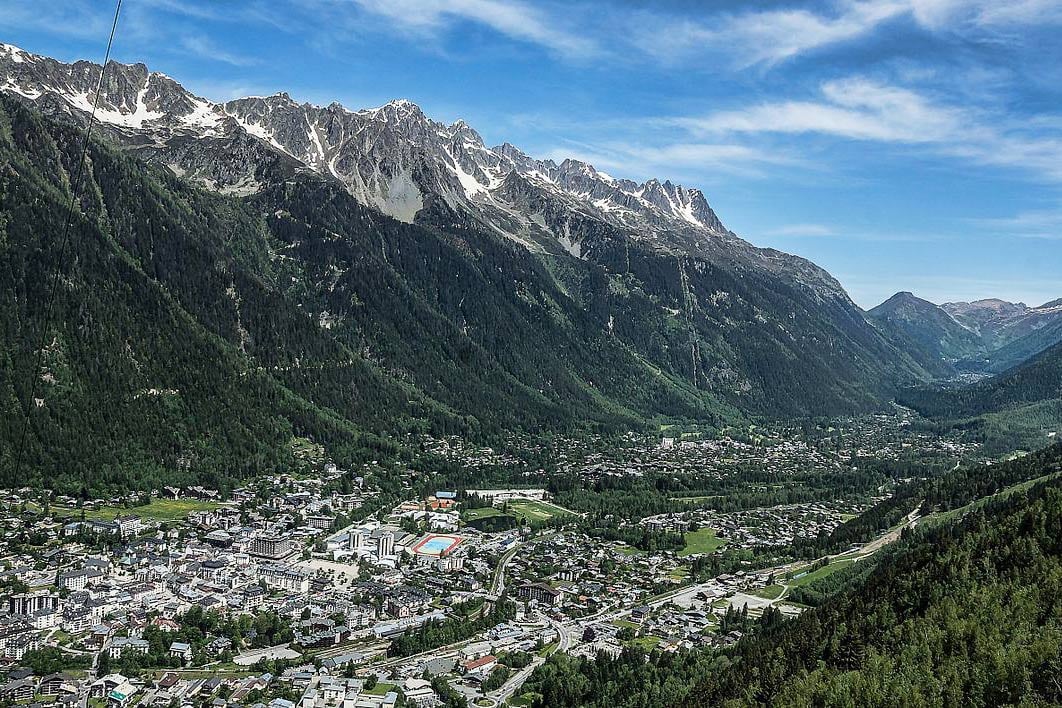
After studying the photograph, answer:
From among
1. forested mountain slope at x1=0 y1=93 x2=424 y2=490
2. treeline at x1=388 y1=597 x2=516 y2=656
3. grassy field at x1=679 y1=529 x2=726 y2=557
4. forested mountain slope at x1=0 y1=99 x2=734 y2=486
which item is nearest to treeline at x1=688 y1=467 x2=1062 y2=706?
treeline at x1=388 y1=597 x2=516 y2=656

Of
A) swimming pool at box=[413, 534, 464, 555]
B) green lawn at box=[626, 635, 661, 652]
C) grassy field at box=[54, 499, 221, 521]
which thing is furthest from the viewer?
grassy field at box=[54, 499, 221, 521]

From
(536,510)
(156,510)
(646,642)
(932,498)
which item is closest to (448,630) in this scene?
(646,642)

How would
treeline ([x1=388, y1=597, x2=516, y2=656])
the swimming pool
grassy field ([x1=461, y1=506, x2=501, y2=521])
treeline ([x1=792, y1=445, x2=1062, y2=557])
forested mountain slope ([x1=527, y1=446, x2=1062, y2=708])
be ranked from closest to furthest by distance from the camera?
forested mountain slope ([x1=527, y1=446, x2=1062, y2=708]) → treeline ([x1=388, y1=597, x2=516, y2=656]) → the swimming pool → treeline ([x1=792, y1=445, x2=1062, y2=557]) → grassy field ([x1=461, y1=506, x2=501, y2=521])

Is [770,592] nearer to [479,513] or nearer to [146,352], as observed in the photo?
[479,513]

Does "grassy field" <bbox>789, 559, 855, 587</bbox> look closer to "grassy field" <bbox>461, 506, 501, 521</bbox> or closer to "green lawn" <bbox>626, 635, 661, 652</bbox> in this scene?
"green lawn" <bbox>626, 635, 661, 652</bbox>

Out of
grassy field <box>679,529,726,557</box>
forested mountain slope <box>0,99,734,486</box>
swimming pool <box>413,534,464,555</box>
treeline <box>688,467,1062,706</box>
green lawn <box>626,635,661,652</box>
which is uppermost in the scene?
forested mountain slope <box>0,99,734,486</box>

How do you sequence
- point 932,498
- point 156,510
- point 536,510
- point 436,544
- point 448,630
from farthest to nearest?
1. point 536,510
2. point 932,498
3. point 156,510
4. point 436,544
5. point 448,630
